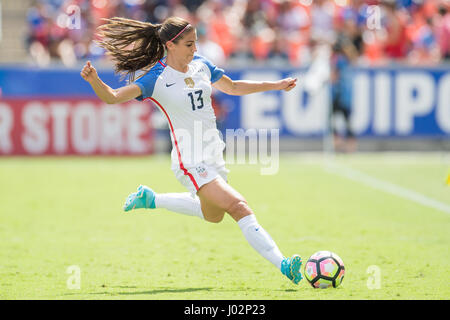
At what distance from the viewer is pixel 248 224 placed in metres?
→ 6.50

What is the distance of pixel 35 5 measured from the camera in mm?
20250

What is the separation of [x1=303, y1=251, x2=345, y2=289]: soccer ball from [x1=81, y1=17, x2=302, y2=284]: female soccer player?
0.14m

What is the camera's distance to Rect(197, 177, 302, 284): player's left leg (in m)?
6.32

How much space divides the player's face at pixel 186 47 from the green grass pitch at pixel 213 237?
1.91 metres

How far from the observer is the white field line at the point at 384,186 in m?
11.5

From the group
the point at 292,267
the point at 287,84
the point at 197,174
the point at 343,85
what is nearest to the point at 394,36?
the point at 343,85

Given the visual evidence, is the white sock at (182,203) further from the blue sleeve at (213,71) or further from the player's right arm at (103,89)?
the player's right arm at (103,89)

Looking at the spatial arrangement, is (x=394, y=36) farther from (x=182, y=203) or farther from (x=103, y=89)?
(x=103, y=89)

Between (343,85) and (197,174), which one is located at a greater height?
(343,85)

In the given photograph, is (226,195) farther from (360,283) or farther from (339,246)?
(339,246)

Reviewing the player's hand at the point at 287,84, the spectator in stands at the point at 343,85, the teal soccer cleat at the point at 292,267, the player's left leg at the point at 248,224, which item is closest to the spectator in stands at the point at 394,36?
the spectator in stands at the point at 343,85

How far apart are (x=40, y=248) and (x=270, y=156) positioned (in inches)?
424

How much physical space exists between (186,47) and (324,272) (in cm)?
220
